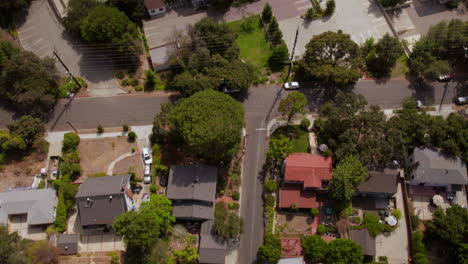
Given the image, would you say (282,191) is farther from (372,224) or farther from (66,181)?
(66,181)

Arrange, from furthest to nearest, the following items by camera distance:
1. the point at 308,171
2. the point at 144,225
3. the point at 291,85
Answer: the point at 291,85 → the point at 308,171 → the point at 144,225

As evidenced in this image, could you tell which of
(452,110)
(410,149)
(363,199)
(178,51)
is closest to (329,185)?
(363,199)

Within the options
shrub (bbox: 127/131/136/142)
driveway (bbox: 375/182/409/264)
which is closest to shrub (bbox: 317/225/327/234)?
driveway (bbox: 375/182/409/264)

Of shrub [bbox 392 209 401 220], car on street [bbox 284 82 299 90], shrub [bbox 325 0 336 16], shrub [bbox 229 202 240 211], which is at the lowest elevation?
shrub [bbox 392 209 401 220]

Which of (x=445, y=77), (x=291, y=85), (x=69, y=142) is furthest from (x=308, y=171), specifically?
(x=69, y=142)

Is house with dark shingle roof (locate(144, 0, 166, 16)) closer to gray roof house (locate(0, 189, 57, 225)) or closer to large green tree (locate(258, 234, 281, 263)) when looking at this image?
gray roof house (locate(0, 189, 57, 225))

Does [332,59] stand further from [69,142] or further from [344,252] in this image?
[69,142]
